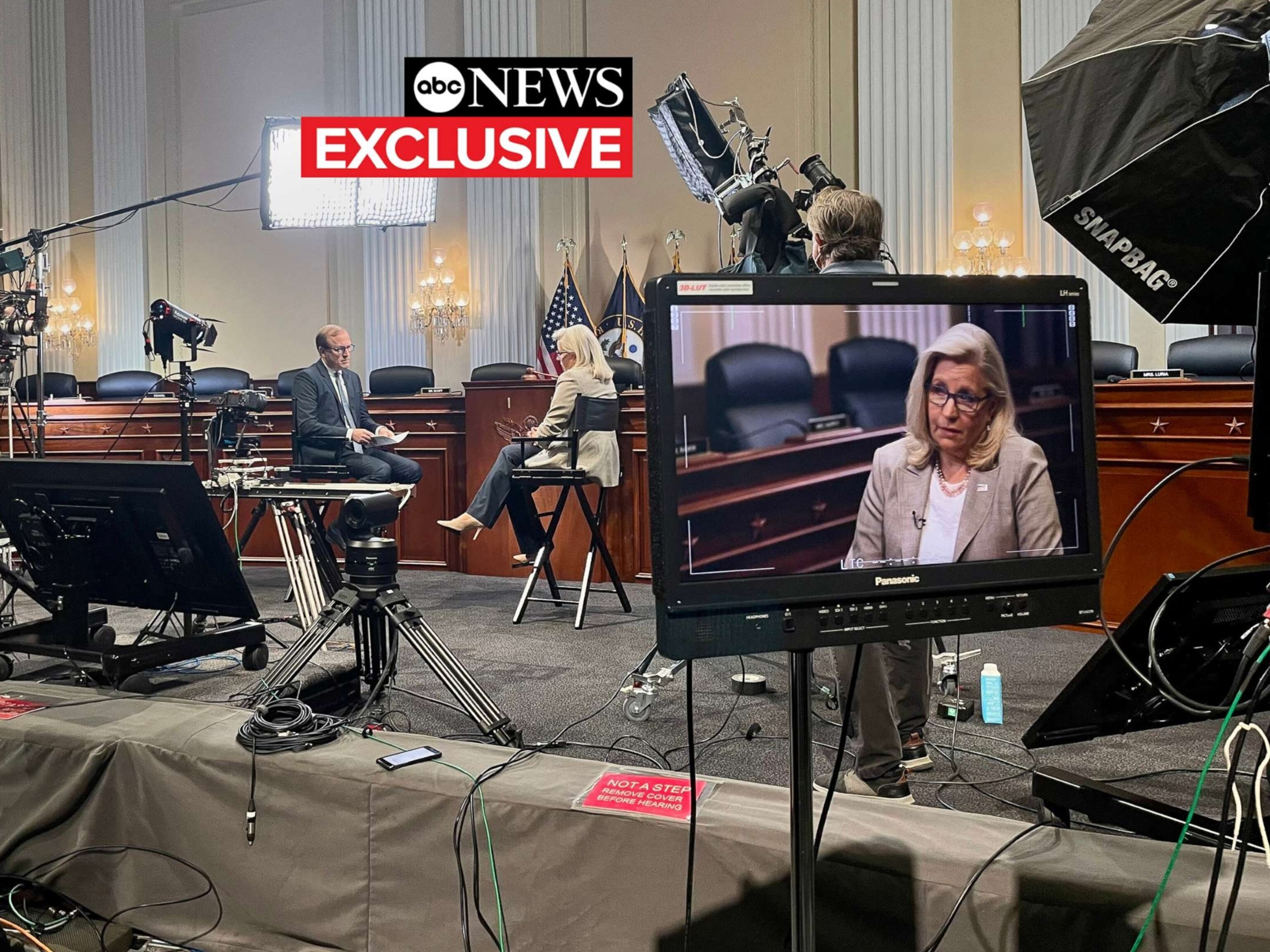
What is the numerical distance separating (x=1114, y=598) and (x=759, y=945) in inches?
120

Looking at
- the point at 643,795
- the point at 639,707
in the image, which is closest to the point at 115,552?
the point at 639,707

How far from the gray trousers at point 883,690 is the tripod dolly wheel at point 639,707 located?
0.70 m

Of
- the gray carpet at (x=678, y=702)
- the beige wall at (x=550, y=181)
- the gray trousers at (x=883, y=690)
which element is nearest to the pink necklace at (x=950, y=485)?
the gray trousers at (x=883, y=690)

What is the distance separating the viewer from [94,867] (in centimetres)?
205

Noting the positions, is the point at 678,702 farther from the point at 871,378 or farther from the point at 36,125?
the point at 36,125

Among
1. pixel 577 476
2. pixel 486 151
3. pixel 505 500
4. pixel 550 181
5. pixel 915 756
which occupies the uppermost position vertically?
pixel 486 151

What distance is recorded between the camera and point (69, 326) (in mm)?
9703

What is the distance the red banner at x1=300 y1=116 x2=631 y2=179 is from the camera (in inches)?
331

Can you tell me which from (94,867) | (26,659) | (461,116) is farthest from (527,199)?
(94,867)

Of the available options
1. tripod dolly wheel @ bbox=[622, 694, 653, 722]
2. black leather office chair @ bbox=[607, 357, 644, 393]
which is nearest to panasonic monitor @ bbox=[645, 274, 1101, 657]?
tripod dolly wheel @ bbox=[622, 694, 653, 722]

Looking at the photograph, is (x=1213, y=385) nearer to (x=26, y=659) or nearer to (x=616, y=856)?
(x=616, y=856)

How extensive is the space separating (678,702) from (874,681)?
1.05m

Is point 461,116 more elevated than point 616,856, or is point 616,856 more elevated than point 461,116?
point 461,116

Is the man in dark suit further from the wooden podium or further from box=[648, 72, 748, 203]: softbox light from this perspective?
the wooden podium
